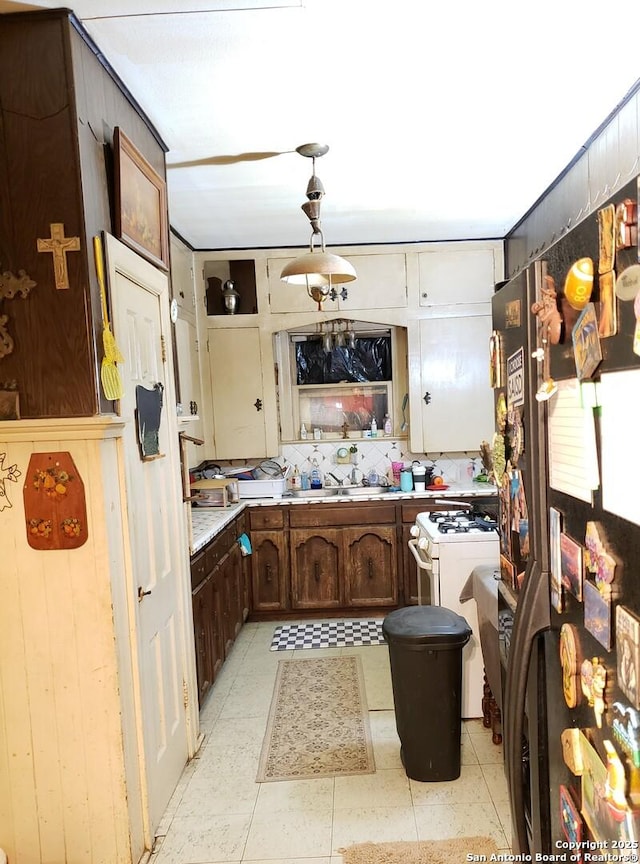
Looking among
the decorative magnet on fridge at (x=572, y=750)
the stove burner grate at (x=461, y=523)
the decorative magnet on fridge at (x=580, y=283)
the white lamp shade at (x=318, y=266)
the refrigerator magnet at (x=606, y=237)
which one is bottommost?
the stove burner grate at (x=461, y=523)

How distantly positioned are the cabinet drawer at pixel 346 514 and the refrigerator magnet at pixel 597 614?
3.10 metres

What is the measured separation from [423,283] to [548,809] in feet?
11.7

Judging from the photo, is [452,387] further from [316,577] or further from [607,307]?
[607,307]

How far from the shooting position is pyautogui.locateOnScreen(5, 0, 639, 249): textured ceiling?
5.65ft

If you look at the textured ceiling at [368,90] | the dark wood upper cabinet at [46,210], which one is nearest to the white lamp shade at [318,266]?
the textured ceiling at [368,90]

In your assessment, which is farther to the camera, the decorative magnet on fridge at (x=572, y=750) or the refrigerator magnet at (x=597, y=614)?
the decorative magnet on fridge at (x=572, y=750)

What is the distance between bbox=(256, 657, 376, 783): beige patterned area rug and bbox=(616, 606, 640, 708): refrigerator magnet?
1945 mm

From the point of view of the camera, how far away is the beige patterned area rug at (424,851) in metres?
1.85

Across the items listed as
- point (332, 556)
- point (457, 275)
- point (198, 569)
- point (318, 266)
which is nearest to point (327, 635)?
point (332, 556)

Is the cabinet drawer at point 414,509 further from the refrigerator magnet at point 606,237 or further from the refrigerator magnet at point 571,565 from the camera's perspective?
the refrigerator magnet at point 606,237

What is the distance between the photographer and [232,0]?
1621 millimetres

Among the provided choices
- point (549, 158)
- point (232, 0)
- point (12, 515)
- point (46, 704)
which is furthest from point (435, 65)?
point (46, 704)

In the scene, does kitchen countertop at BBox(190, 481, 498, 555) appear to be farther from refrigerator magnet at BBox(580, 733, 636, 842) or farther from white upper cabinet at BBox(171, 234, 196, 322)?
refrigerator magnet at BBox(580, 733, 636, 842)

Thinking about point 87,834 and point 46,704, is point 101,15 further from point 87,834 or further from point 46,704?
point 87,834
